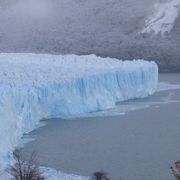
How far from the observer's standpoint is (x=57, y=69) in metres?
9.00

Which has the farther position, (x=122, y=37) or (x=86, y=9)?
(x=86, y=9)

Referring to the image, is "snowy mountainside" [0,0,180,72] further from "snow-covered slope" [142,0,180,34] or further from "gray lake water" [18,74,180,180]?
"gray lake water" [18,74,180,180]

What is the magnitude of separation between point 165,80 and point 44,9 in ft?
27.1

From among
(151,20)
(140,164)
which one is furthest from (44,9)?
(140,164)

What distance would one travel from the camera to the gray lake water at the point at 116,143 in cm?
564

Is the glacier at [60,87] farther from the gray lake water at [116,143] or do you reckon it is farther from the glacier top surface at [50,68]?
the gray lake water at [116,143]

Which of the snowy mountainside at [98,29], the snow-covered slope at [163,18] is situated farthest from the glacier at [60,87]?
the snow-covered slope at [163,18]

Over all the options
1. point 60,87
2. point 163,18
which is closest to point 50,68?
point 60,87

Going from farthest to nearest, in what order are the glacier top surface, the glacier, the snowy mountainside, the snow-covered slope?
the snow-covered slope
the snowy mountainside
the glacier top surface
the glacier

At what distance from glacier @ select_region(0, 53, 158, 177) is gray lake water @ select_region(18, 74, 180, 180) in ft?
0.73

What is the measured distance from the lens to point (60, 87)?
8.16 m

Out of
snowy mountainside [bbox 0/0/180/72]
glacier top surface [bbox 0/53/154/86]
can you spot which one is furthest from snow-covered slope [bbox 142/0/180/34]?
glacier top surface [bbox 0/53/154/86]

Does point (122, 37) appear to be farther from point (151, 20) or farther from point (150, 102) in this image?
point (150, 102)

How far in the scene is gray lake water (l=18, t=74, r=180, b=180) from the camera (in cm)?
564
